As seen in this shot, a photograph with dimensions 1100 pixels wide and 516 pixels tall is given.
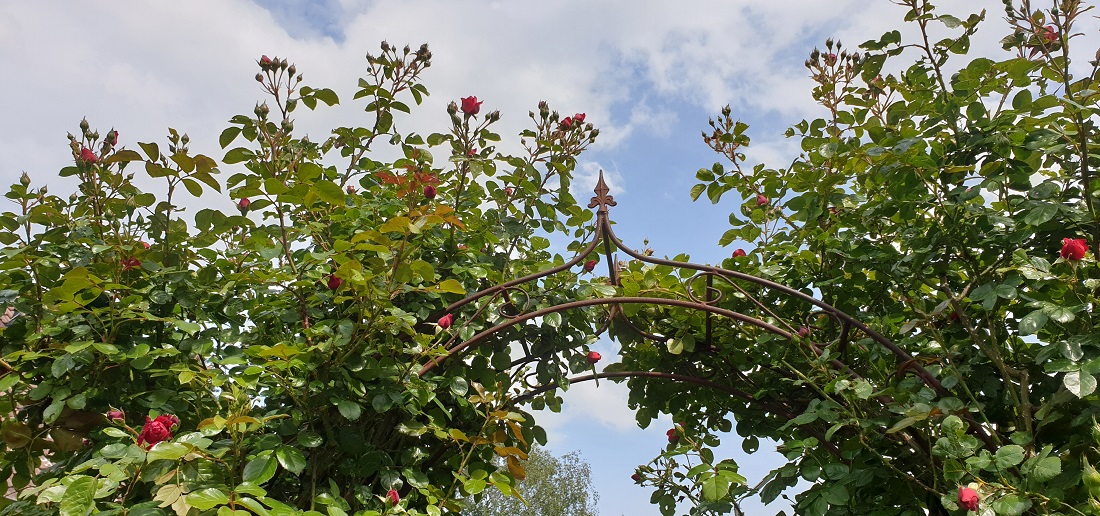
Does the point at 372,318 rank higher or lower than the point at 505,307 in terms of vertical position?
lower

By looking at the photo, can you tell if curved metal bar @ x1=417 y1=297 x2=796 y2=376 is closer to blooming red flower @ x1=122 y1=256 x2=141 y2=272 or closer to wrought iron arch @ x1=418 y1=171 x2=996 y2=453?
wrought iron arch @ x1=418 y1=171 x2=996 y2=453

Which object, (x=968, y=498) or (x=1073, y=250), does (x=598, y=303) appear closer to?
(x=968, y=498)

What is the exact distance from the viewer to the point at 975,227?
5.68 ft

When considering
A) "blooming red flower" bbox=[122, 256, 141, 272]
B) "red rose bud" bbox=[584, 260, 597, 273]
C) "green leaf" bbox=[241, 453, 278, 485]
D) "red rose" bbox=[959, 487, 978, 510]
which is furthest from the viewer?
"red rose bud" bbox=[584, 260, 597, 273]

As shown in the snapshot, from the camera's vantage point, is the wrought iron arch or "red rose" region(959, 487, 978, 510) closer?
"red rose" region(959, 487, 978, 510)

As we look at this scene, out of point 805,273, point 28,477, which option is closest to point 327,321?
point 28,477

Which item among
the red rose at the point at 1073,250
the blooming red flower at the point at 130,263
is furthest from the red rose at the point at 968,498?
the blooming red flower at the point at 130,263

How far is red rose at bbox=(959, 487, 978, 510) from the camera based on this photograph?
1383mm

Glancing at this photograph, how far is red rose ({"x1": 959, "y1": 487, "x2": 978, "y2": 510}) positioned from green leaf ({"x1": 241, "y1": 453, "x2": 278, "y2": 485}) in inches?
51.9

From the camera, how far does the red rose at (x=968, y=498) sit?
1383mm

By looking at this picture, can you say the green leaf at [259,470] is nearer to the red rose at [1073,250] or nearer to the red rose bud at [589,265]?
the red rose bud at [589,265]

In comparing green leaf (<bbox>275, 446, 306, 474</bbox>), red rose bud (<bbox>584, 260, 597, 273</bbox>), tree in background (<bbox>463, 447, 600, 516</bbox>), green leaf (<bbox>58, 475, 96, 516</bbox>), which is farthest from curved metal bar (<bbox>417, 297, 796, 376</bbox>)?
tree in background (<bbox>463, 447, 600, 516</bbox>)

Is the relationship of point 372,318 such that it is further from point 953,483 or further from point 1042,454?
point 1042,454

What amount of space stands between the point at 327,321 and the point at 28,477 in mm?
901
